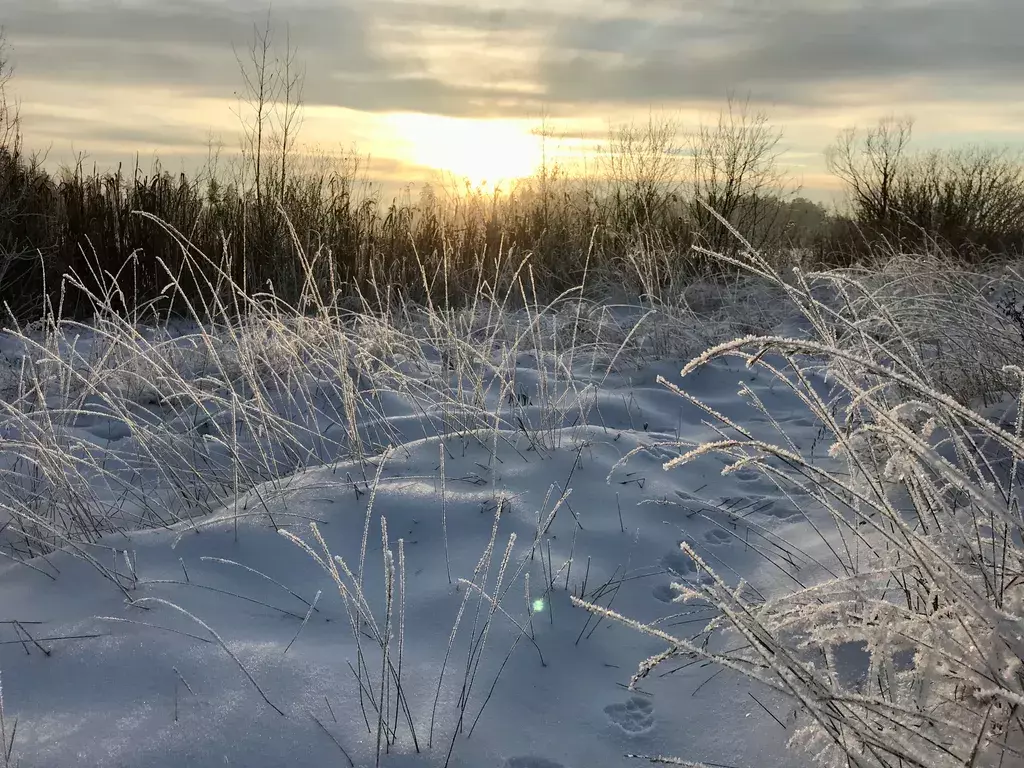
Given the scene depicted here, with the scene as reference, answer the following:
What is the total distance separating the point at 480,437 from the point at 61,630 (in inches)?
57.9

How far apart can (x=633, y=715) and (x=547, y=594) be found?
421 mm

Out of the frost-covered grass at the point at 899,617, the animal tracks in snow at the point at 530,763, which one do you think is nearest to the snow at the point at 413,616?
the animal tracks in snow at the point at 530,763

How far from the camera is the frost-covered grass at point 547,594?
1.17 meters

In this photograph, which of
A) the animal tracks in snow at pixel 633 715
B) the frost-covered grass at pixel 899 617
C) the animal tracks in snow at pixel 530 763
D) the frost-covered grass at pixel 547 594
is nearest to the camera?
the frost-covered grass at pixel 899 617

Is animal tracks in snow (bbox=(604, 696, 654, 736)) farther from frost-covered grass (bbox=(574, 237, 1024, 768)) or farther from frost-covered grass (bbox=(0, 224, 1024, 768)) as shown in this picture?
frost-covered grass (bbox=(574, 237, 1024, 768))

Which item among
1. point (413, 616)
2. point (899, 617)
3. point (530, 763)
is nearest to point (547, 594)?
point (413, 616)

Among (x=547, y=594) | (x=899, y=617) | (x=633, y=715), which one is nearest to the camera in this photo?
(x=899, y=617)

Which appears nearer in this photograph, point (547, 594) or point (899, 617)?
point (899, 617)

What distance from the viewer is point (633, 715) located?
1.54 m

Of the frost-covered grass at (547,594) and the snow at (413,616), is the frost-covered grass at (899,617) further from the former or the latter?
the snow at (413,616)

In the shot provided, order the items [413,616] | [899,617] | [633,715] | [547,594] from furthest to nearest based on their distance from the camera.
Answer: [547,594]
[413,616]
[633,715]
[899,617]

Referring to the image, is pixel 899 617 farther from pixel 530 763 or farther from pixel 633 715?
pixel 530 763

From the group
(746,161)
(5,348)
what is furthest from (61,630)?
(746,161)

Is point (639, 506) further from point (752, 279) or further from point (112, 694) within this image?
point (752, 279)
